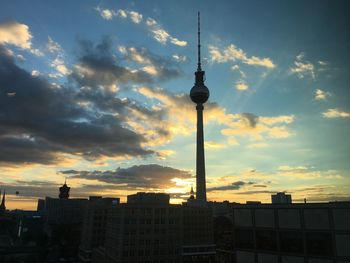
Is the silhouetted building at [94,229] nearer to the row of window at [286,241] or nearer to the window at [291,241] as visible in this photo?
the row of window at [286,241]

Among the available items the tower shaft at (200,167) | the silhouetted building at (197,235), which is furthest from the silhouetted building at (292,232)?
the tower shaft at (200,167)

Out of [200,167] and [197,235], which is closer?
[197,235]

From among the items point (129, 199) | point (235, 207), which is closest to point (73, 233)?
point (129, 199)

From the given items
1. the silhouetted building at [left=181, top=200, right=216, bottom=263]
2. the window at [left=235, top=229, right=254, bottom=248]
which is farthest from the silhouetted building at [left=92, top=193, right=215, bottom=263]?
the window at [left=235, top=229, right=254, bottom=248]

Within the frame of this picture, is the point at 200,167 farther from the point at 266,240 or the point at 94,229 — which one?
the point at 266,240

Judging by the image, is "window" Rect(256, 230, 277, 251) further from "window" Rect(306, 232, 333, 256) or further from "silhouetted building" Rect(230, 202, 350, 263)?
"window" Rect(306, 232, 333, 256)

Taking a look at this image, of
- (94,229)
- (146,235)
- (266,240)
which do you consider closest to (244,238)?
(266,240)

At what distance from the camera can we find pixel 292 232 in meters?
25.6

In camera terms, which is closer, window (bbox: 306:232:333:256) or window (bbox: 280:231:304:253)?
window (bbox: 306:232:333:256)

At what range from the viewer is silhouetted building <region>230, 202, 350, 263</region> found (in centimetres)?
2344

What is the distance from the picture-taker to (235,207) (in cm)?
2930

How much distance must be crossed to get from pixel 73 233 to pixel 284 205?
7255 inches

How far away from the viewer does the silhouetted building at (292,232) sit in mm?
23438

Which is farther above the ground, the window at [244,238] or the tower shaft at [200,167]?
the tower shaft at [200,167]
